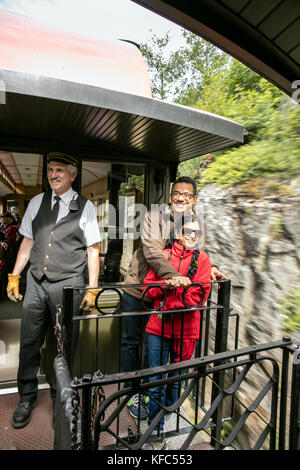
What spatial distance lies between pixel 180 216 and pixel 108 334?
206 centimetres

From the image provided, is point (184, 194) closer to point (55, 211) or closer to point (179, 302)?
point (179, 302)

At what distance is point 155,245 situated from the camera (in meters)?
2.31

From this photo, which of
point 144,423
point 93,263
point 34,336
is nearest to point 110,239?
point 93,263

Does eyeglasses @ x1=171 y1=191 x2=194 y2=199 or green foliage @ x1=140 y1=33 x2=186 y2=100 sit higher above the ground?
green foliage @ x1=140 y1=33 x2=186 y2=100

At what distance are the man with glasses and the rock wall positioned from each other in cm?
79

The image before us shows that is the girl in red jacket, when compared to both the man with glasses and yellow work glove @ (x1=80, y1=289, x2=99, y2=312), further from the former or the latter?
yellow work glove @ (x1=80, y1=289, x2=99, y2=312)

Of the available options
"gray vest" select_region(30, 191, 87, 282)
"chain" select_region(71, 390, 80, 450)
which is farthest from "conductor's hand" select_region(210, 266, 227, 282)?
"chain" select_region(71, 390, 80, 450)

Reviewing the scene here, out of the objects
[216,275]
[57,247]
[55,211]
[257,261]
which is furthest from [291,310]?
[55,211]

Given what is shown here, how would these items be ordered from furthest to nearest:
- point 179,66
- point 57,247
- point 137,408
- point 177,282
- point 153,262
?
1. point 179,66
2. point 137,408
3. point 57,247
4. point 153,262
5. point 177,282

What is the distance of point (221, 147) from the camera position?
3.38 m

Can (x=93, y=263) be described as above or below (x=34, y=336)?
above

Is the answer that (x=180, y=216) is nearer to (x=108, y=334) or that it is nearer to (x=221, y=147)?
(x=221, y=147)

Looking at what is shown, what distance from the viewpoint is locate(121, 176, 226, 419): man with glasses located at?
7.25 ft

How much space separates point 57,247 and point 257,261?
2.07 metres
